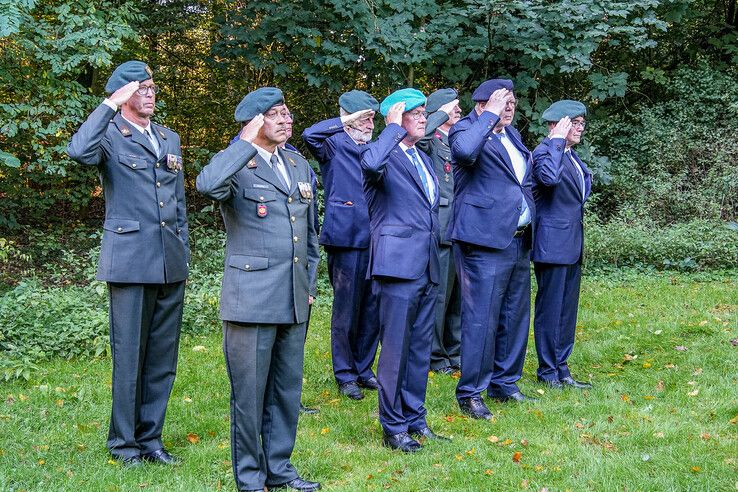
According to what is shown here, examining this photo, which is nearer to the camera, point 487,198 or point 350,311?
point 487,198

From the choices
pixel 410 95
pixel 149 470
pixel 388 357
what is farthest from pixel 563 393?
pixel 149 470

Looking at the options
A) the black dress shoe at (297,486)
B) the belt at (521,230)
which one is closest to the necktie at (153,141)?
the black dress shoe at (297,486)

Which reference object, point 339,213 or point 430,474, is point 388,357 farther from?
point 339,213

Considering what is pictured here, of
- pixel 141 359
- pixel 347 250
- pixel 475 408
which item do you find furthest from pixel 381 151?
pixel 475 408

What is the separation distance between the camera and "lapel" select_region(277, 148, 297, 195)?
4280mm

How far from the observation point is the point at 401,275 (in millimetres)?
4871

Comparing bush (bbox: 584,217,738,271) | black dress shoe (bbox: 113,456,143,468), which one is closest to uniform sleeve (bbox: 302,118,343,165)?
black dress shoe (bbox: 113,456,143,468)

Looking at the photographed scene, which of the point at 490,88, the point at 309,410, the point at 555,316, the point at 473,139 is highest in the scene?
the point at 490,88

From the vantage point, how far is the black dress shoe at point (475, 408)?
18.3ft

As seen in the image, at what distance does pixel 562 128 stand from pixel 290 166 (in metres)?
2.67

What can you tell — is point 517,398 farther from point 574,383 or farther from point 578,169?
point 578,169

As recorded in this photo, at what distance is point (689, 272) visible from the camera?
11.4m

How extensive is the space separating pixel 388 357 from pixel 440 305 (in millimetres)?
1939

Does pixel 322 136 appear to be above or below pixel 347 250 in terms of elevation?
above
